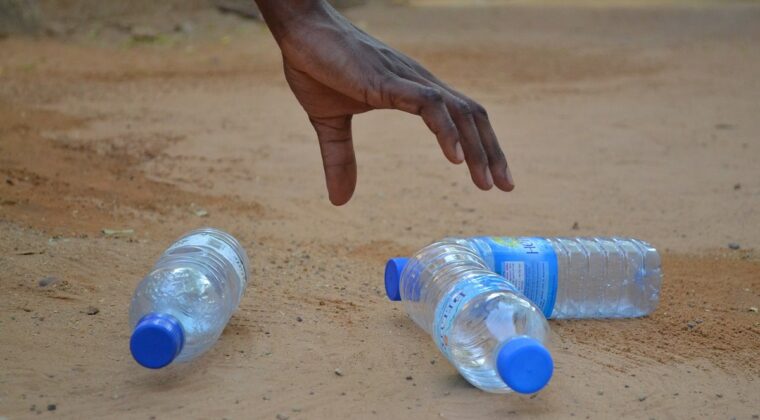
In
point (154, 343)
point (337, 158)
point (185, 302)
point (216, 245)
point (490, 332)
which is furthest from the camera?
point (216, 245)

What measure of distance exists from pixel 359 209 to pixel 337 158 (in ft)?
6.99

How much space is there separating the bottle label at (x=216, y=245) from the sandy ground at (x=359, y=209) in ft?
0.54

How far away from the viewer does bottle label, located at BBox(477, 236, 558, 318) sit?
3244 mm

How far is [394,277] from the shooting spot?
10.9 ft

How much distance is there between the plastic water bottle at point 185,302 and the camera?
252cm

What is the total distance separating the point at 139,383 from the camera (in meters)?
2.73

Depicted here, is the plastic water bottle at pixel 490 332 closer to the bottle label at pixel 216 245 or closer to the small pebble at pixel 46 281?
the bottle label at pixel 216 245

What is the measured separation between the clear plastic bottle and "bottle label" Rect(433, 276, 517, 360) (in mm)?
427

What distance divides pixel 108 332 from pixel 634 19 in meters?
9.81

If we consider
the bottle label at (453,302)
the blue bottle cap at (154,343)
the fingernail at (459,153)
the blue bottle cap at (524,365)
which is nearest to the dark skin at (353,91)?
the fingernail at (459,153)

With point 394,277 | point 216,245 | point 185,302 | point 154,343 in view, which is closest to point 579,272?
point 394,277

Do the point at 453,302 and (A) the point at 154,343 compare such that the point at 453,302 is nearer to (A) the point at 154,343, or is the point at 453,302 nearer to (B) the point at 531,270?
(B) the point at 531,270

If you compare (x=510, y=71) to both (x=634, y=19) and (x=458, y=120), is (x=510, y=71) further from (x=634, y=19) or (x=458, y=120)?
(x=458, y=120)

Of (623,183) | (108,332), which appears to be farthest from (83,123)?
(108,332)
